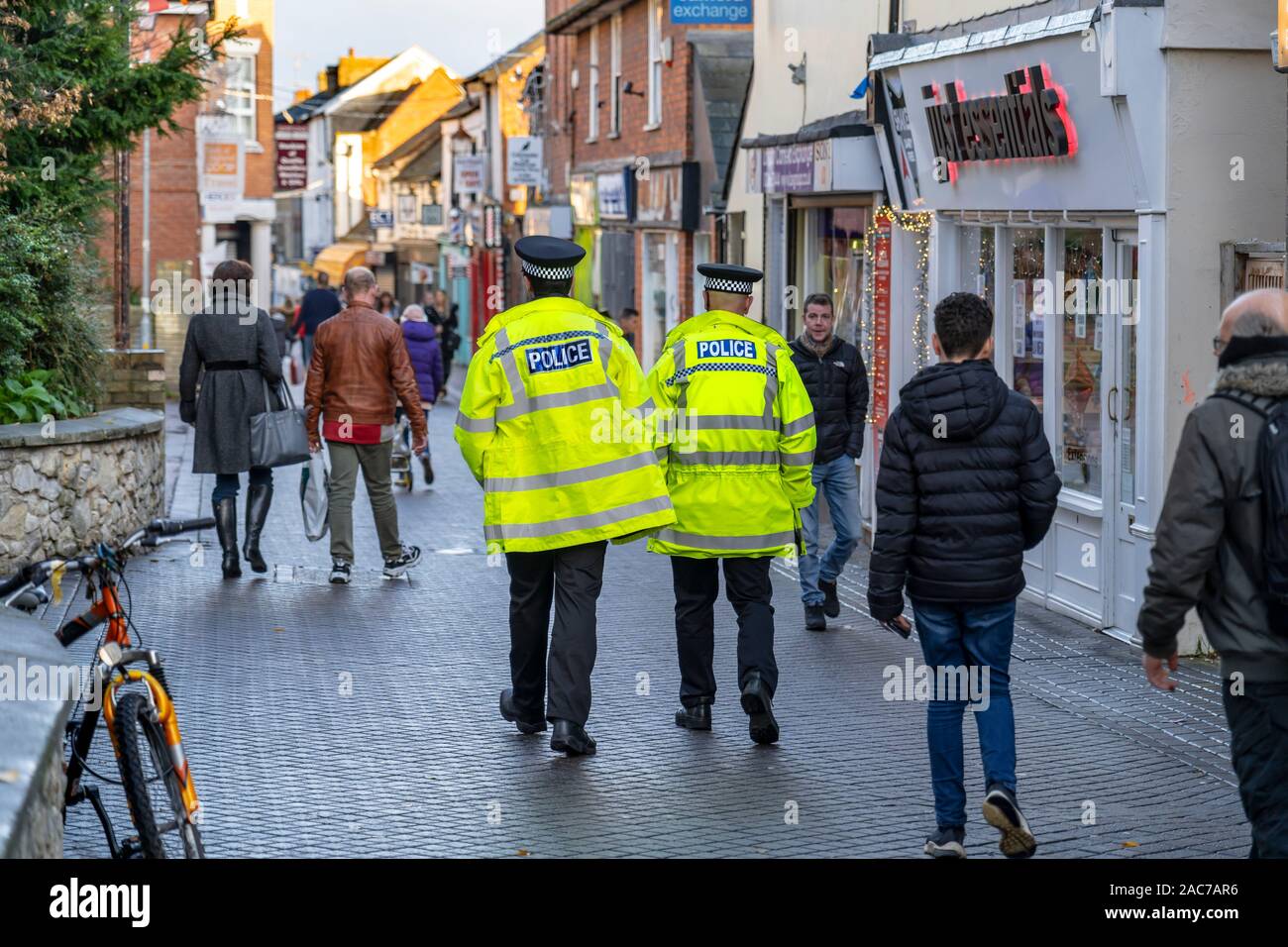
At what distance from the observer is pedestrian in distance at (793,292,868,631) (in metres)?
10.6

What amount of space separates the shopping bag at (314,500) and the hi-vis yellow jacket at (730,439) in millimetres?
5384

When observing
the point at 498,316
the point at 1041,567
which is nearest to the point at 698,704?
the point at 498,316

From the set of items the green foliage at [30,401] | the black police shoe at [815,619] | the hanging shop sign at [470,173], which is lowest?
the black police shoe at [815,619]

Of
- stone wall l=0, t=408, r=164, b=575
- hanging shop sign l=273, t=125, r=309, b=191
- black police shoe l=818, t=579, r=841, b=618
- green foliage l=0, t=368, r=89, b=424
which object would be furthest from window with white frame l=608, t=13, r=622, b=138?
black police shoe l=818, t=579, r=841, b=618

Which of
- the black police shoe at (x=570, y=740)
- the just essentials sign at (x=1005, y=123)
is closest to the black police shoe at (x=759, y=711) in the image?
the black police shoe at (x=570, y=740)

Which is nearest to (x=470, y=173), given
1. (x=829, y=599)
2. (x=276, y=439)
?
(x=276, y=439)

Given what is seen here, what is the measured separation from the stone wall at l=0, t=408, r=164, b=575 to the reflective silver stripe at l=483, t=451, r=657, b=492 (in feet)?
15.7

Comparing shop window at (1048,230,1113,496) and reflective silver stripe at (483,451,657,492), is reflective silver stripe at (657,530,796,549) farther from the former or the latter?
shop window at (1048,230,1113,496)

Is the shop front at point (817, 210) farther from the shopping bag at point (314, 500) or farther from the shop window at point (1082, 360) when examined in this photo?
the shopping bag at point (314, 500)

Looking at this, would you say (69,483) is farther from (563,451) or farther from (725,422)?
(725,422)

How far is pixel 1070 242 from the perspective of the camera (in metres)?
11.3

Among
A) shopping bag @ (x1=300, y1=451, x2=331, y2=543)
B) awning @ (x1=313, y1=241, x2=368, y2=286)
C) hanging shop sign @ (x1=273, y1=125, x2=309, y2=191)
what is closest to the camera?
shopping bag @ (x1=300, y1=451, x2=331, y2=543)

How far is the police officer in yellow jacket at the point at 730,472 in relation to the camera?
7.76 metres

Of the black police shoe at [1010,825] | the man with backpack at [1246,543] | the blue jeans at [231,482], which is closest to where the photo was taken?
the man with backpack at [1246,543]
